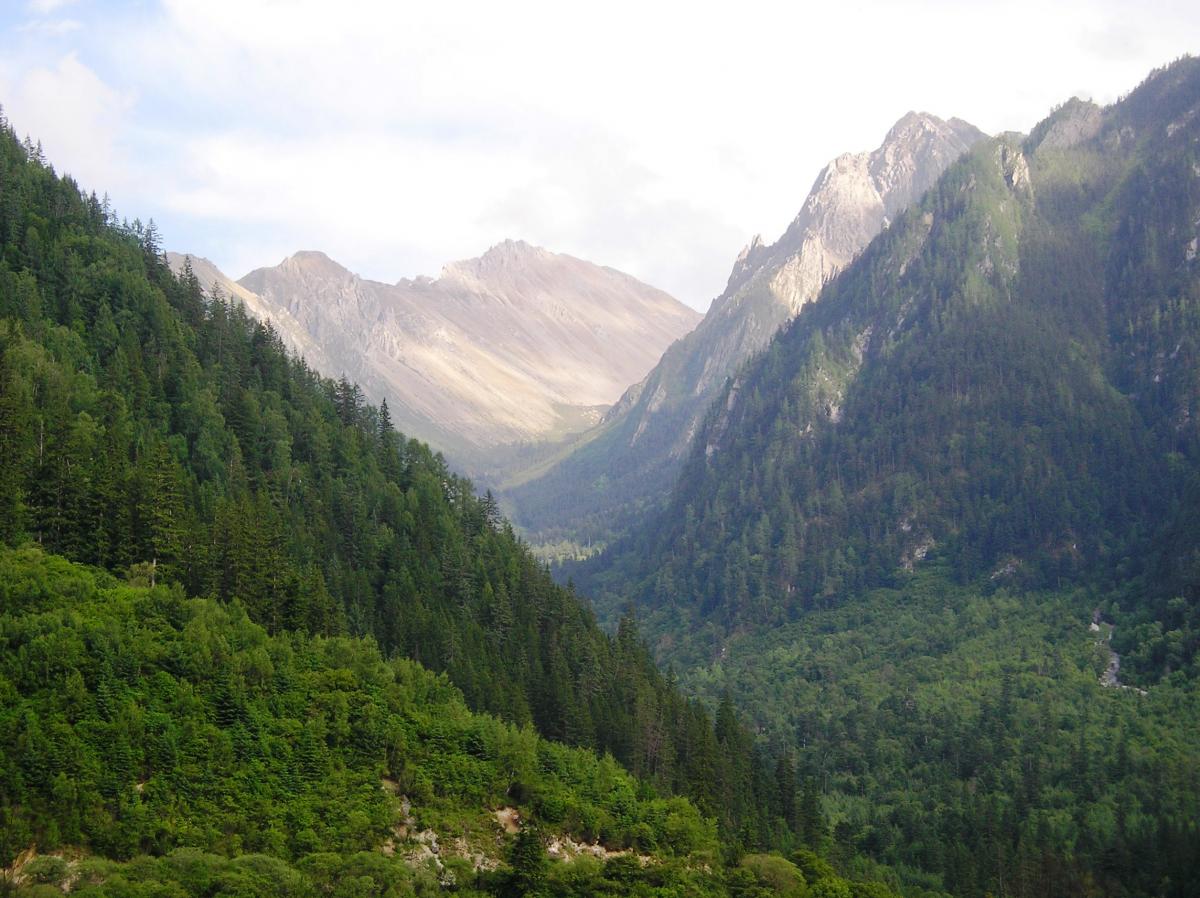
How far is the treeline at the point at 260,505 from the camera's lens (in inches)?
3423

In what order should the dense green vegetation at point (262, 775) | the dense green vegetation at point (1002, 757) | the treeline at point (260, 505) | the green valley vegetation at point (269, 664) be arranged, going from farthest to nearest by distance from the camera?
the dense green vegetation at point (1002, 757)
the treeline at point (260, 505)
the green valley vegetation at point (269, 664)
the dense green vegetation at point (262, 775)

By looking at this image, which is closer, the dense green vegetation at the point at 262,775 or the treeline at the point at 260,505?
the dense green vegetation at the point at 262,775

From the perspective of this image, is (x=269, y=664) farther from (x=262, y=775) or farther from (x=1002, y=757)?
(x=1002, y=757)

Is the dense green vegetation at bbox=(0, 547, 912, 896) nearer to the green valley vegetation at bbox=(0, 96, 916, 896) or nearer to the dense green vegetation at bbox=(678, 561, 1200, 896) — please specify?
the green valley vegetation at bbox=(0, 96, 916, 896)

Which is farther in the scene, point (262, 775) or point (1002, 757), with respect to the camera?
point (1002, 757)

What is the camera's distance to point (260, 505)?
344 feet

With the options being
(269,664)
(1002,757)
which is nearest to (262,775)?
(269,664)

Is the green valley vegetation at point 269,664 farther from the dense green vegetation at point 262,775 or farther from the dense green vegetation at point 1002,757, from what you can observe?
the dense green vegetation at point 1002,757

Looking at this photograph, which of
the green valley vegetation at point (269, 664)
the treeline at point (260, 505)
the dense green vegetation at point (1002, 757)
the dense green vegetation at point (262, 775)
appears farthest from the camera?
the dense green vegetation at point (1002, 757)

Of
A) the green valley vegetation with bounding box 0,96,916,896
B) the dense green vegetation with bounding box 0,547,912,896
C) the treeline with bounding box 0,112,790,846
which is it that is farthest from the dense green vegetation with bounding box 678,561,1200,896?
the dense green vegetation with bounding box 0,547,912,896

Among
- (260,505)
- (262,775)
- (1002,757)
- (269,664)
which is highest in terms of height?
(1002,757)

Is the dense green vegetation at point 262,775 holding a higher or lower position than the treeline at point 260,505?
lower

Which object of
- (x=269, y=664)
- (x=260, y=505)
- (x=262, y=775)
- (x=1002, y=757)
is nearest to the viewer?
(x=262, y=775)

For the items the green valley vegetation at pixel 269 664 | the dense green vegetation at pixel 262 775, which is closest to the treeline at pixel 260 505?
the green valley vegetation at pixel 269 664
